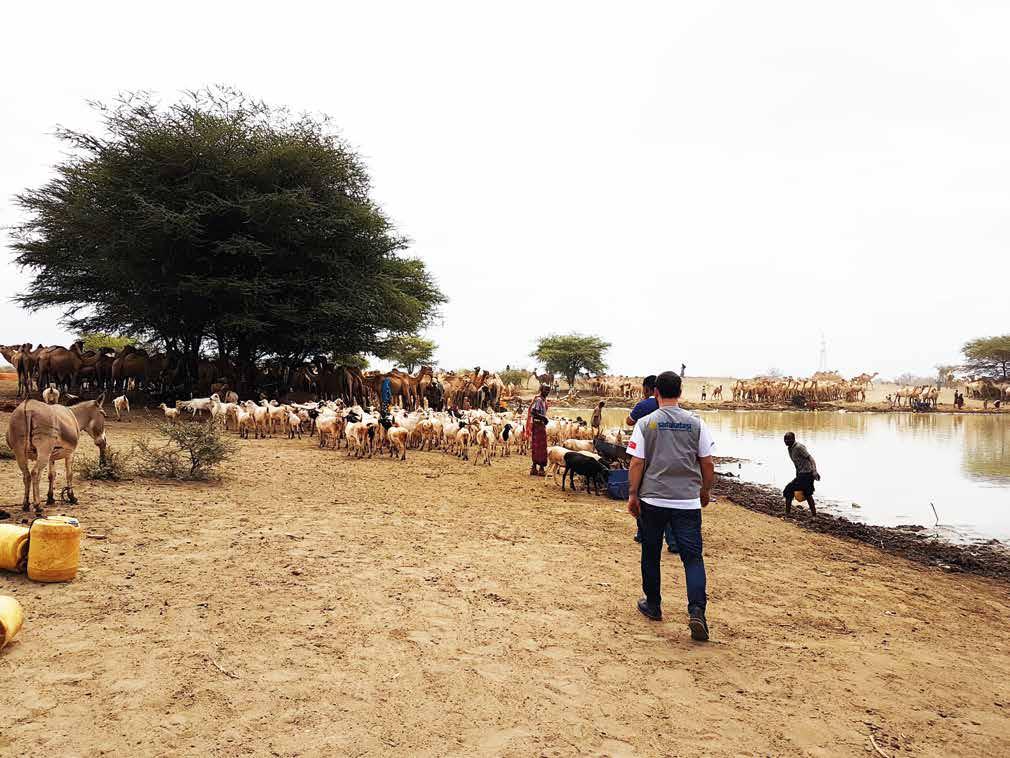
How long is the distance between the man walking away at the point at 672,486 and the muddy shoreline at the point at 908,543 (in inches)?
224

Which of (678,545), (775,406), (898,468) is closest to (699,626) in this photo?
(678,545)

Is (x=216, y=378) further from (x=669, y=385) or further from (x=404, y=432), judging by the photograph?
(x=669, y=385)

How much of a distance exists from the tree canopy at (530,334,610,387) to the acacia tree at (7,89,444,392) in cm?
3586

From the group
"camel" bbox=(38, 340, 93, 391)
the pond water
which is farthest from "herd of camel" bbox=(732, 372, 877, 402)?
"camel" bbox=(38, 340, 93, 391)

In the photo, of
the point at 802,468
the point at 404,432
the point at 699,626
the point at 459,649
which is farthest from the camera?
the point at 404,432

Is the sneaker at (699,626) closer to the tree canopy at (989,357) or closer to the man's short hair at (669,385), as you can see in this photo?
the man's short hair at (669,385)

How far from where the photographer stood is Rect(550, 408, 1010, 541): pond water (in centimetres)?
1240

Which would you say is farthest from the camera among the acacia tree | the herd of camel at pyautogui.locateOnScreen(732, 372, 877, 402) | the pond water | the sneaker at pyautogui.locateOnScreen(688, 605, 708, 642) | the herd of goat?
the herd of camel at pyautogui.locateOnScreen(732, 372, 877, 402)

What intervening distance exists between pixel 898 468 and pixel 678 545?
17930mm

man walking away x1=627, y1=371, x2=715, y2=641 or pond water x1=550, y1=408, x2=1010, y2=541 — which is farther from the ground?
man walking away x1=627, y1=371, x2=715, y2=641

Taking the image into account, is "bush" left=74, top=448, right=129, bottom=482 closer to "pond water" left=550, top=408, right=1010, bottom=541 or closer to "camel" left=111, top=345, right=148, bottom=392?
"pond water" left=550, top=408, right=1010, bottom=541

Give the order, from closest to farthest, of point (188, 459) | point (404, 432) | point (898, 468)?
point (188, 459)
point (404, 432)
point (898, 468)

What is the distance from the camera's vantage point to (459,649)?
4344 millimetres

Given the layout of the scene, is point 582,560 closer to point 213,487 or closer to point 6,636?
point 6,636
